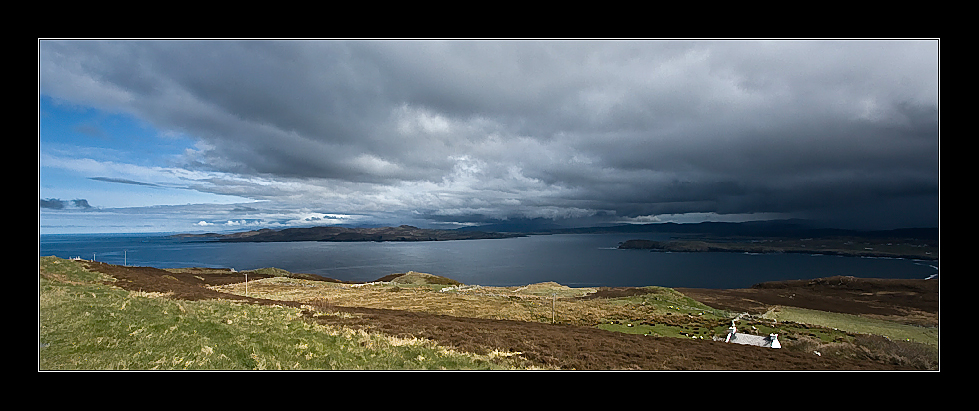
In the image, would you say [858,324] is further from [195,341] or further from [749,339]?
[195,341]

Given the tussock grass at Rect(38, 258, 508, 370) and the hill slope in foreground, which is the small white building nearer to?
the hill slope in foreground

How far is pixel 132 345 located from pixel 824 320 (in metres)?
42.2

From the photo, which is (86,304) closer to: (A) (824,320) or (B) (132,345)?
(B) (132,345)

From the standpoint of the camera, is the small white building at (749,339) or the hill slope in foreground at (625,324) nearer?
the hill slope in foreground at (625,324)

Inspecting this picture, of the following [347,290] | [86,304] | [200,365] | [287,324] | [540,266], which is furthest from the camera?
[540,266]

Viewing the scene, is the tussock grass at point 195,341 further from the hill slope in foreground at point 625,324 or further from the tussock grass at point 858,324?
the tussock grass at point 858,324

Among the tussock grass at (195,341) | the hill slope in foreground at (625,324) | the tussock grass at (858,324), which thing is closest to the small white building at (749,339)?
the hill slope in foreground at (625,324)

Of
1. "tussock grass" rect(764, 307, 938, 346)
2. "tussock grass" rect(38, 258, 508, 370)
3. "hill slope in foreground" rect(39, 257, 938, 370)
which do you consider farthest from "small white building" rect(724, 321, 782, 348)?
"tussock grass" rect(38, 258, 508, 370)

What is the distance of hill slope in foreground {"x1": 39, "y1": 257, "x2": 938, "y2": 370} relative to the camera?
13.7 m

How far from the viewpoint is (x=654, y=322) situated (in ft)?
88.7

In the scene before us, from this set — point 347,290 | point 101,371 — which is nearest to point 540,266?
point 347,290

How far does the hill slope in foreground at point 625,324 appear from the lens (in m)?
13.7

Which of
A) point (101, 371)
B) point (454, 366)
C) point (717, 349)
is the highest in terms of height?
point (101, 371)

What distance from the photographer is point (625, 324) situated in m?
26.3
